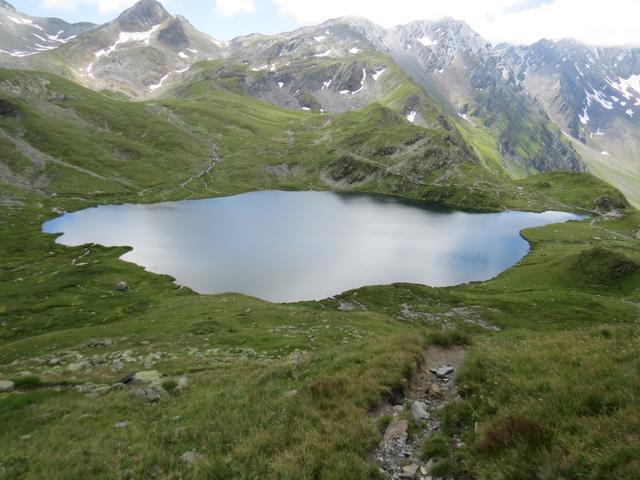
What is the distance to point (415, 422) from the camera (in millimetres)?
12617

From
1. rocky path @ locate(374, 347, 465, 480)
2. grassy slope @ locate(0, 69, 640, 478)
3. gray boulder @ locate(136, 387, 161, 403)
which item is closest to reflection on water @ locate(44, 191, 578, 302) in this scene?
grassy slope @ locate(0, 69, 640, 478)

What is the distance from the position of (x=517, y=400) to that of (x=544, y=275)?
8702 cm

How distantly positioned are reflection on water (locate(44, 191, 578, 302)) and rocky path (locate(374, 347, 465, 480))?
178 feet

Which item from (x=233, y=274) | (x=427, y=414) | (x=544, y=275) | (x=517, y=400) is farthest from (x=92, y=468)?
(x=544, y=275)

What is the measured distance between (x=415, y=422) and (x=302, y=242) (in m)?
96.9

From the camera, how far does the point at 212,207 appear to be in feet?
557

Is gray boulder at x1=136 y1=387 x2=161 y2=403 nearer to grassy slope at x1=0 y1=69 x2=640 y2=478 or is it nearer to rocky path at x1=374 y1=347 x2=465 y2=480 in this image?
grassy slope at x1=0 y1=69 x2=640 y2=478

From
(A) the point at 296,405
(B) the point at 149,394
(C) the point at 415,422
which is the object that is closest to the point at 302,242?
(B) the point at 149,394

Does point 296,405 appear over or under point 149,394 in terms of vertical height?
over

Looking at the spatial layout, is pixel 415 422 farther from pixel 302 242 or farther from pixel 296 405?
pixel 302 242

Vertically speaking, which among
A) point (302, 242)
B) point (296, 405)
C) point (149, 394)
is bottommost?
point (302, 242)

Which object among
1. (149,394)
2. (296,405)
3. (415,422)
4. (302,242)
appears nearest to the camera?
(415,422)

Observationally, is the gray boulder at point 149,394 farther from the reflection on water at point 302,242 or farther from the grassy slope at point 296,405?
the reflection on water at point 302,242

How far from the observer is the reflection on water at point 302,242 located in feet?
270
